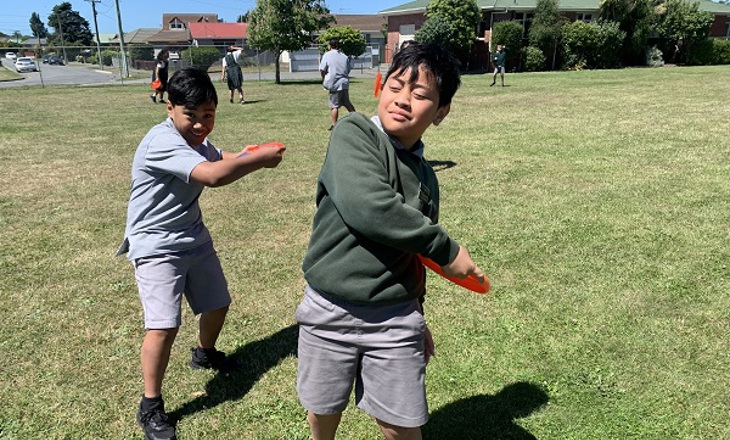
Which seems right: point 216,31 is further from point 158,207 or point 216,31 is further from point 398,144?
point 398,144

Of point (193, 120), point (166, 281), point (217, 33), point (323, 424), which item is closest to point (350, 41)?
point (217, 33)

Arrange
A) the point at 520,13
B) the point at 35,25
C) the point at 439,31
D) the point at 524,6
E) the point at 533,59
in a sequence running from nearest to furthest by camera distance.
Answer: the point at 533,59, the point at 439,31, the point at 524,6, the point at 520,13, the point at 35,25

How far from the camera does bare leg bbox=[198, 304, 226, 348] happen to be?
9.86 ft

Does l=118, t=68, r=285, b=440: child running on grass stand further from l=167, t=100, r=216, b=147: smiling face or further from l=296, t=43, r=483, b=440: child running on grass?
l=296, t=43, r=483, b=440: child running on grass

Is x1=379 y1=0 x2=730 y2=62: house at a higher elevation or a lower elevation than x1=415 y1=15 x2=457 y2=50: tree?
higher

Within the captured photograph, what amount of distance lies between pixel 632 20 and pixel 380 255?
34.7 m

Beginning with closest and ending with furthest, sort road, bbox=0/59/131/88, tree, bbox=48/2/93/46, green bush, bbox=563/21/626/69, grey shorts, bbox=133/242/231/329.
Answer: grey shorts, bbox=133/242/231/329 < road, bbox=0/59/131/88 < green bush, bbox=563/21/626/69 < tree, bbox=48/2/93/46

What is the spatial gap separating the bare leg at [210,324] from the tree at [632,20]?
3304 centimetres

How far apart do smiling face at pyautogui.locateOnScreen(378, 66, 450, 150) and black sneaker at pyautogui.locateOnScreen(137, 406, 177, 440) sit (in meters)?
1.92

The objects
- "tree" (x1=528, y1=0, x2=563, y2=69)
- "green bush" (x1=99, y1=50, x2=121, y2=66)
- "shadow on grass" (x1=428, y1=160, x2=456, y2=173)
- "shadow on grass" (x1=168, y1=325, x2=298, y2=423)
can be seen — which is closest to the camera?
"shadow on grass" (x1=168, y1=325, x2=298, y2=423)

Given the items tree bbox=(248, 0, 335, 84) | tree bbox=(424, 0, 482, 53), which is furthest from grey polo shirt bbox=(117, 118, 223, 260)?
tree bbox=(424, 0, 482, 53)

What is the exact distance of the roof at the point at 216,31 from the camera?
6700 centimetres

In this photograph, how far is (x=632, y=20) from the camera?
30.8 m

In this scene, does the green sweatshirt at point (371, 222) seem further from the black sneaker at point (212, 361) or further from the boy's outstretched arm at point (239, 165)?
the black sneaker at point (212, 361)
